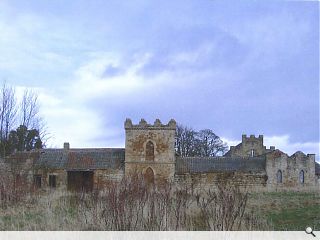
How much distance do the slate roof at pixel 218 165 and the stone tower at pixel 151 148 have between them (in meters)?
0.92

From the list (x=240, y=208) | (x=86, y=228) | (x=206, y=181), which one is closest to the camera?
(x=86, y=228)

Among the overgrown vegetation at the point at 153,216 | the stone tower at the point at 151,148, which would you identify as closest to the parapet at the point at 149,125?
the stone tower at the point at 151,148

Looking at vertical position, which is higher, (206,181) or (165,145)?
(165,145)

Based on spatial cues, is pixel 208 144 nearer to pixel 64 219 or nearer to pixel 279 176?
pixel 279 176

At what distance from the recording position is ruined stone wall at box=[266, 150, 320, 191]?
30.1m

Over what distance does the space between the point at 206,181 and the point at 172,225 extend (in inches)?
901

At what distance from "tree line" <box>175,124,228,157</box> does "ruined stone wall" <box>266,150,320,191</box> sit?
1325cm

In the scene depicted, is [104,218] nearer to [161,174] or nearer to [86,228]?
[86,228]

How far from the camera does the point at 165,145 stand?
29766 millimetres

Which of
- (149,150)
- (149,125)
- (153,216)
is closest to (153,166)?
(149,150)

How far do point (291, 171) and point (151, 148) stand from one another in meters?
9.87

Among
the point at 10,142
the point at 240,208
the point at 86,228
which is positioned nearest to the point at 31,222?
the point at 86,228

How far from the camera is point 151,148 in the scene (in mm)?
29781

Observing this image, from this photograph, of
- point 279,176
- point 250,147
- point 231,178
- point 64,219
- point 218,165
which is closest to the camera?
point 64,219
